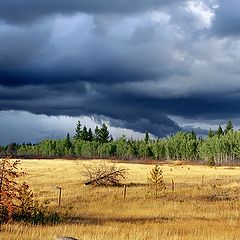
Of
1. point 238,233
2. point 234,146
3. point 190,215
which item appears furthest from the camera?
point 234,146

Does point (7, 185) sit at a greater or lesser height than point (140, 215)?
greater

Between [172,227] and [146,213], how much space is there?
247 inches

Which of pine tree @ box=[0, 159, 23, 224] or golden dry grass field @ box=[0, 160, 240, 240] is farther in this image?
pine tree @ box=[0, 159, 23, 224]

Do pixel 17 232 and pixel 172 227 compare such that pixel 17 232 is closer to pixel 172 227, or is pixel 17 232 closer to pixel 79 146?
pixel 172 227

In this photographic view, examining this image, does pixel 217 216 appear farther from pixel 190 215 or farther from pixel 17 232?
pixel 17 232

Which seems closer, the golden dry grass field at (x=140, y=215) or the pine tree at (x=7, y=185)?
the golden dry grass field at (x=140, y=215)

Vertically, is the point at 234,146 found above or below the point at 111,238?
above

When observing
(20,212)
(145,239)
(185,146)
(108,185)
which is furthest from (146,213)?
(185,146)

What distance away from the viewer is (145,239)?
16453 mm

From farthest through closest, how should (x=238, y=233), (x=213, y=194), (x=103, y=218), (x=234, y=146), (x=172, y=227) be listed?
1. (x=234, y=146)
2. (x=213, y=194)
3. (x=103, y=218)
4. (x=172, y=227)
5. (x=238, y=233)

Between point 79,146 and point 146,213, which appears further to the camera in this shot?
point 79,146

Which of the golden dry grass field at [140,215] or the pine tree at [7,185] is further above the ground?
the pine tree at [7,185]

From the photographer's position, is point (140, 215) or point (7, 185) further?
point (140, 215)

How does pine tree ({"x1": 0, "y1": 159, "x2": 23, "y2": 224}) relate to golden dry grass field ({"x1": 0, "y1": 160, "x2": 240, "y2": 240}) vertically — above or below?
above
